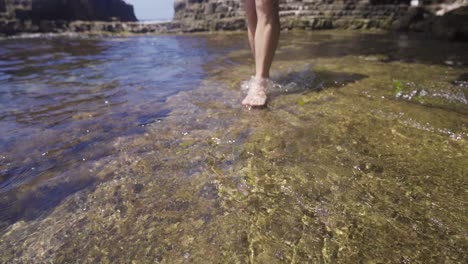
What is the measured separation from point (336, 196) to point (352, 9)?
1244 centimetres

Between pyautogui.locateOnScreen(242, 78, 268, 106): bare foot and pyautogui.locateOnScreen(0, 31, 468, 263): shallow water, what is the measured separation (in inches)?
3.6

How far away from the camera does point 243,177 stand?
121cm

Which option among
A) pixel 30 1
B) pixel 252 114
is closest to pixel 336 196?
pixel 252 114

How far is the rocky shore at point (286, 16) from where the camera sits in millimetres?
8492

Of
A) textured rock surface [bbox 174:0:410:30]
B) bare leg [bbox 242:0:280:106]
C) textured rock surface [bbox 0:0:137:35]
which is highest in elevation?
textured rock surface [bbox 0:0:137:35]

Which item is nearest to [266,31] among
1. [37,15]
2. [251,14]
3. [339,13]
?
[251,14]

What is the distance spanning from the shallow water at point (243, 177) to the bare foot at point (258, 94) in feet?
0.30

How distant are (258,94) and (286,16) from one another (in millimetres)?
11698

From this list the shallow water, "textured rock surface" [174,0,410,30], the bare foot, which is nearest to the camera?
the shallow water

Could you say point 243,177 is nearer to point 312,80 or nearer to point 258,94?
point 258,94

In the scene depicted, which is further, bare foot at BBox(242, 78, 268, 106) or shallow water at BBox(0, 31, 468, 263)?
Result: bare foot at BBox(242, 78, 268, 106)

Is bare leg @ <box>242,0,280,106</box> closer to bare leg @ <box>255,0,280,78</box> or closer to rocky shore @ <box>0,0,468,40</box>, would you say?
bare leg @ <box>255,0,280,78</box>

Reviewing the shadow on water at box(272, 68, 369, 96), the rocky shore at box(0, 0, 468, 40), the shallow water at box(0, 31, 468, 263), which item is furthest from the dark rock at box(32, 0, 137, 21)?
the shadow on water at box(272, 68, 369, 96)

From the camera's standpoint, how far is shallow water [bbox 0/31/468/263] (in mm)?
871
